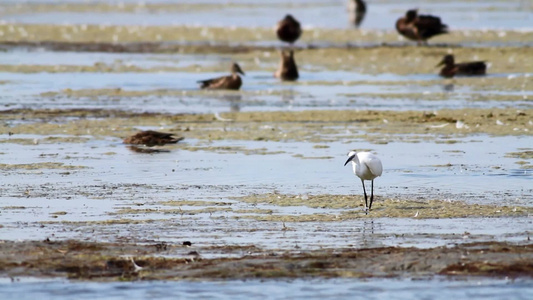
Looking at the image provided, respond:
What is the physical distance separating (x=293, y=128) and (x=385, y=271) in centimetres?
962

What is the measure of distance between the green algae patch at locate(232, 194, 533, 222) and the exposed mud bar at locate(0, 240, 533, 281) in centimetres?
171

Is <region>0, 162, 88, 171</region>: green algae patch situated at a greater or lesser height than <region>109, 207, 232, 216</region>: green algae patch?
greater

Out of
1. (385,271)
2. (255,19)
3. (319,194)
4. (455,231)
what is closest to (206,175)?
(319,194)

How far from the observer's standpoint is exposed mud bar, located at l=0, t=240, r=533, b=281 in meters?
8.70

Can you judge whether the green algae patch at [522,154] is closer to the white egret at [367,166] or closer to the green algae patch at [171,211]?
the white egret at [367,166]

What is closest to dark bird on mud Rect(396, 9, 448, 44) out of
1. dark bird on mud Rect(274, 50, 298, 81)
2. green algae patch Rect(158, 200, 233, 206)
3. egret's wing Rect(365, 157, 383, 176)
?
dark bird on mud Rect(274, 50, 298, 81)

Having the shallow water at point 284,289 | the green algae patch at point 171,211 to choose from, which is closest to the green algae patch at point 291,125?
the green algae patch at point 171,211

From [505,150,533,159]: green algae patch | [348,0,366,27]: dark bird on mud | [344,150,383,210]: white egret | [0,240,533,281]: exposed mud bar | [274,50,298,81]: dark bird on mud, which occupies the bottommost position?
[0,240,533,281]: exposed mud bar

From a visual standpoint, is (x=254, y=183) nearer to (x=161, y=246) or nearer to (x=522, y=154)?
(x=161, y=246)

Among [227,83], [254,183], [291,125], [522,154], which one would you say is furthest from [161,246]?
[227,83]

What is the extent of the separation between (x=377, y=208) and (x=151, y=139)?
590 cm

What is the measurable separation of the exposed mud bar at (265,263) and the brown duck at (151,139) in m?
7.43

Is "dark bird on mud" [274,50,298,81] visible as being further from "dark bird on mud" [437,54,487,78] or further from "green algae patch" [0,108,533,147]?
"green algae patch" [0,108,533,147]

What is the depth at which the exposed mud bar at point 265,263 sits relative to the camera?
8703 millimetres
